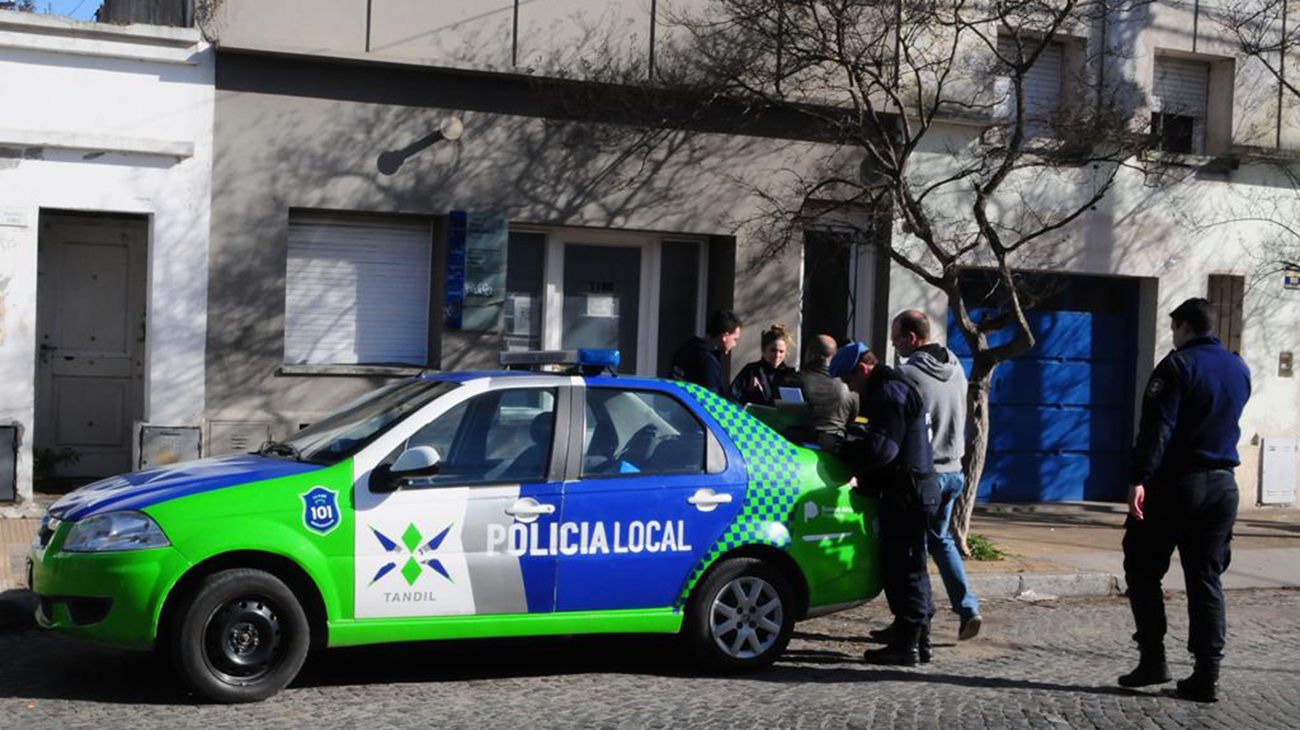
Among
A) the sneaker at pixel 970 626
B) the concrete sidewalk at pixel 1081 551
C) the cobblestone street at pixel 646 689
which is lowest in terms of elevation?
the cobblestone street at pixel 646 689

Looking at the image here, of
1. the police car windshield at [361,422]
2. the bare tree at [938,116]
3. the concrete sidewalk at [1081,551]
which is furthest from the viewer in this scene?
the bare tree at [938,116]

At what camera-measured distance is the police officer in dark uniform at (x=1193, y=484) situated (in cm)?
769

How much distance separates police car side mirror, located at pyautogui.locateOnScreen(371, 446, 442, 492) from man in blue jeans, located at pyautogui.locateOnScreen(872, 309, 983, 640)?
2.90 metres

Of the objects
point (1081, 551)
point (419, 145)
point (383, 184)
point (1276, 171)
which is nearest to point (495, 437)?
point (383, 184)

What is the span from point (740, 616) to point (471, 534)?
156 centimetres

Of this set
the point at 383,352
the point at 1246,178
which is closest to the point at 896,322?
the point at 383,352

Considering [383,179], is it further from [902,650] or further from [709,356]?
[902,650]

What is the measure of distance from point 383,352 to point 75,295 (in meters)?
2.81

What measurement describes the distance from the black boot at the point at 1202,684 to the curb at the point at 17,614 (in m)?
6.30

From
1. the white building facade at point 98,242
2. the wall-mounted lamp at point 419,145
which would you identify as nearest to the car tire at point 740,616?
the white building facade at point 98,242

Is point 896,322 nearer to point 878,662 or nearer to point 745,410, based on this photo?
point 745,410

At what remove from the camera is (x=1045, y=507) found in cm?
1609

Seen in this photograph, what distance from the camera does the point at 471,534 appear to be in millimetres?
7445

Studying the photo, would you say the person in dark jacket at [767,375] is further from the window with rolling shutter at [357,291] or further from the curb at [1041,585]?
the window with rolling shutter at [357,291]
